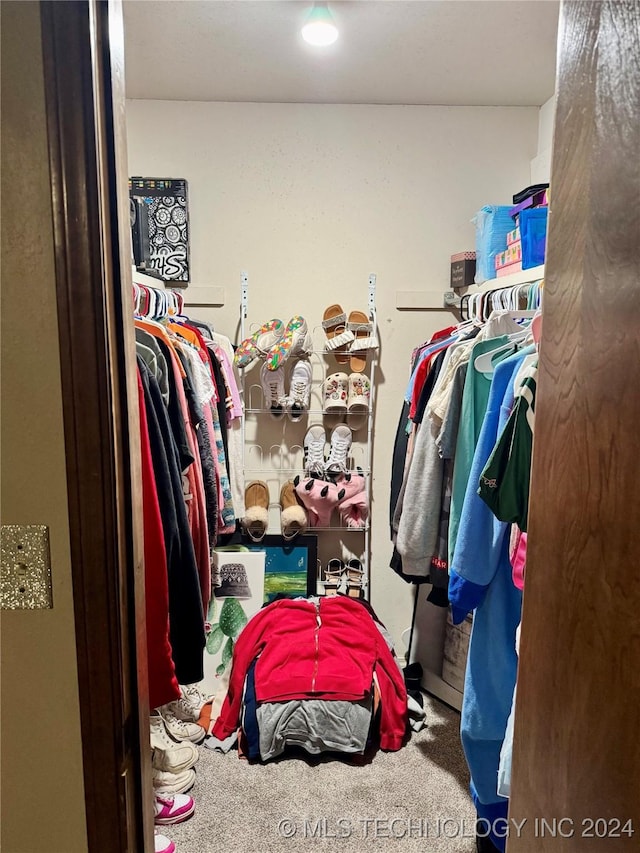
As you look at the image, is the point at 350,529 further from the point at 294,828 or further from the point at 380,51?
the point at 380,51

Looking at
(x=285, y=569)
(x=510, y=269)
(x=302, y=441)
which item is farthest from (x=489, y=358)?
(x=285, y=569)

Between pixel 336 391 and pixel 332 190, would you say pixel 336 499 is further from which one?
pixel 332 190

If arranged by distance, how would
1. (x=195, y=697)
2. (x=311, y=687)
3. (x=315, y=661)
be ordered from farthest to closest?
(x=195, y=697) < (x=315, y=661) < (x=311, y=687)

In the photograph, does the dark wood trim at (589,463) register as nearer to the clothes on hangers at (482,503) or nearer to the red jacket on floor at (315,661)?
the clothes on hangers at (482,503)

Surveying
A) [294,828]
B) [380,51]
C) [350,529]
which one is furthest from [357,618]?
[380,51]

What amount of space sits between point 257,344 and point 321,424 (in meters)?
0.50

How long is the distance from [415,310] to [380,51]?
104 cm

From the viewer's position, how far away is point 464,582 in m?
1.39

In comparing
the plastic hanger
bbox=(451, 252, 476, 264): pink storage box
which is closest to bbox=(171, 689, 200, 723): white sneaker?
the plastic hanger

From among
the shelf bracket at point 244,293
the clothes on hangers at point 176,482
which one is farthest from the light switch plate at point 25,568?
the shelf bracket at point 244,293

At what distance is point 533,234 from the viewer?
1.87 m

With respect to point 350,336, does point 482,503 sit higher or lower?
lower

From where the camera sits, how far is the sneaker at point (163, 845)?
1544mm

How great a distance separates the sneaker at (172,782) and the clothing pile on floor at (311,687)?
191 millimetres
